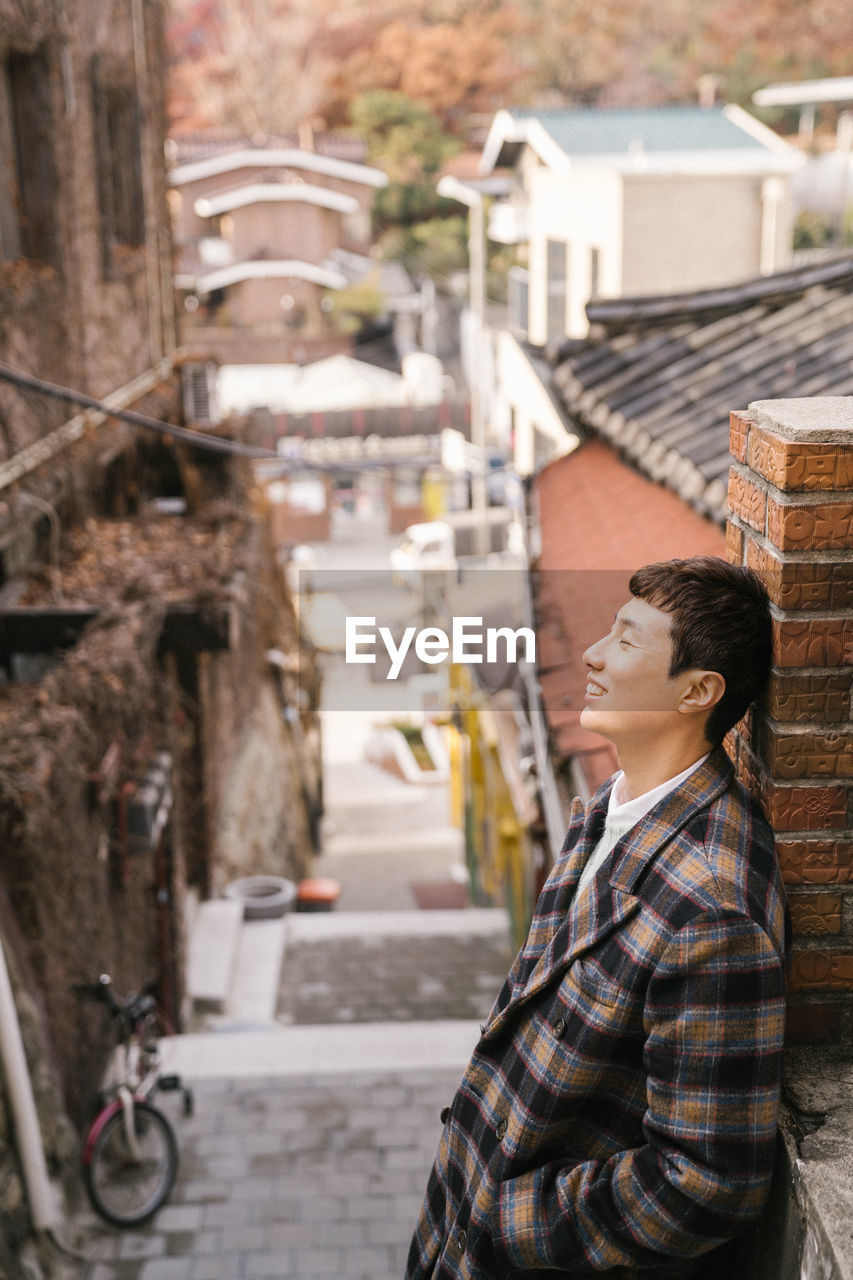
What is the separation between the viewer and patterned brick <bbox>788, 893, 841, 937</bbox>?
2.21 m

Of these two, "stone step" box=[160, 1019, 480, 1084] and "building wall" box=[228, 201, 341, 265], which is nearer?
"stone step" box=[160, 1019, 480, 1084]

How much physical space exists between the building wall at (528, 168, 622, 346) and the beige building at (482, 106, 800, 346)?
0.02m

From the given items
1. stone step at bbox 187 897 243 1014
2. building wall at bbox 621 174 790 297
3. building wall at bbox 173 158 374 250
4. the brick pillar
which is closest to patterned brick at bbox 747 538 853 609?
the brick pillar

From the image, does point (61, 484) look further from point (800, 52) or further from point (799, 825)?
point (800, 52)

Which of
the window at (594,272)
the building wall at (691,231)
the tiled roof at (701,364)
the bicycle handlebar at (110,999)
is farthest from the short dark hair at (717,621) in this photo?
the window at (594,272)

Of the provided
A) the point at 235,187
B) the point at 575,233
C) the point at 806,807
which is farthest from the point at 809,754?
the point at 235,187

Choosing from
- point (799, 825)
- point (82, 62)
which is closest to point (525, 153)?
point (82, 62)

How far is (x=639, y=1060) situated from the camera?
6.58 ft

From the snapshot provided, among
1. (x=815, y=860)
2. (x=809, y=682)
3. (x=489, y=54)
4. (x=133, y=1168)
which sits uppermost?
(x=489, y=54)

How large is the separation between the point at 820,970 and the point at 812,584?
0.69 metres

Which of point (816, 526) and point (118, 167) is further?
point (118, 167)

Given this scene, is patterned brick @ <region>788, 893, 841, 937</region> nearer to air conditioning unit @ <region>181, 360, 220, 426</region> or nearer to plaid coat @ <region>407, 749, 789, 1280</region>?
plaid coat @ <region>407, 749, 789, 1280</region>

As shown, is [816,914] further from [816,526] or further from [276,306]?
[276,306]

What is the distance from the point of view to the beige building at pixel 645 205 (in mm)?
17719
